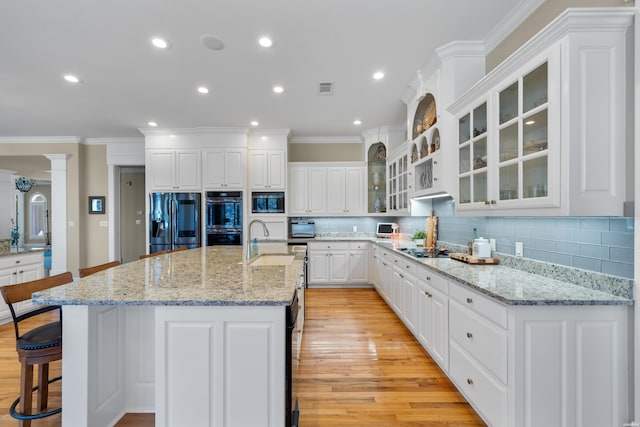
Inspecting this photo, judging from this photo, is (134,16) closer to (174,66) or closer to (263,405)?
(174,66)

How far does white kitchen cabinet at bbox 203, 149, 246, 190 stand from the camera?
4.86 meters

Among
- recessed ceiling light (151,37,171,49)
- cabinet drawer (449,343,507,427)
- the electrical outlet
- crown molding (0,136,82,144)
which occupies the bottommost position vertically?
cabinet drawer (449,343,507,427)

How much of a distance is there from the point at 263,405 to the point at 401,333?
7.07 ft

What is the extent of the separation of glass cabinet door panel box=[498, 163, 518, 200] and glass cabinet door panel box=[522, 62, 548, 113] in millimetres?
363

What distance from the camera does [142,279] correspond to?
174 centimetres

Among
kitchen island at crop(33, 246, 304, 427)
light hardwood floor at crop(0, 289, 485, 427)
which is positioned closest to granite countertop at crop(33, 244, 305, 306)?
kitchen island at crop(33, 246, 304, 427)

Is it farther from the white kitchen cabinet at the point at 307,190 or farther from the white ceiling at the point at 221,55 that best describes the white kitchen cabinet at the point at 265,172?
the white ceiling at the point at 221,55

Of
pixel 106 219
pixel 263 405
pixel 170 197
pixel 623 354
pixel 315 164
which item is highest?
pixel 315 164

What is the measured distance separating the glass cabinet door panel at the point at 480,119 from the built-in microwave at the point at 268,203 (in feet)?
11.1

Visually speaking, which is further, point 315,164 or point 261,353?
point 315,164

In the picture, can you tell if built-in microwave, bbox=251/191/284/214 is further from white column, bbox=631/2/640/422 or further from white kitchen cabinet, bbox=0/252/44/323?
white column, bbox=631/2/640/422

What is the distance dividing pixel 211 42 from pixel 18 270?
3.56m

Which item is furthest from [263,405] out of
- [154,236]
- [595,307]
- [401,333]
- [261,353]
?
[154,236]

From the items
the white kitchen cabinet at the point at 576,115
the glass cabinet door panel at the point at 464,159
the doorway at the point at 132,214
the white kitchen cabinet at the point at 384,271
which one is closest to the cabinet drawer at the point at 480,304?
the white kitchen cabinet at the point at 576,115
